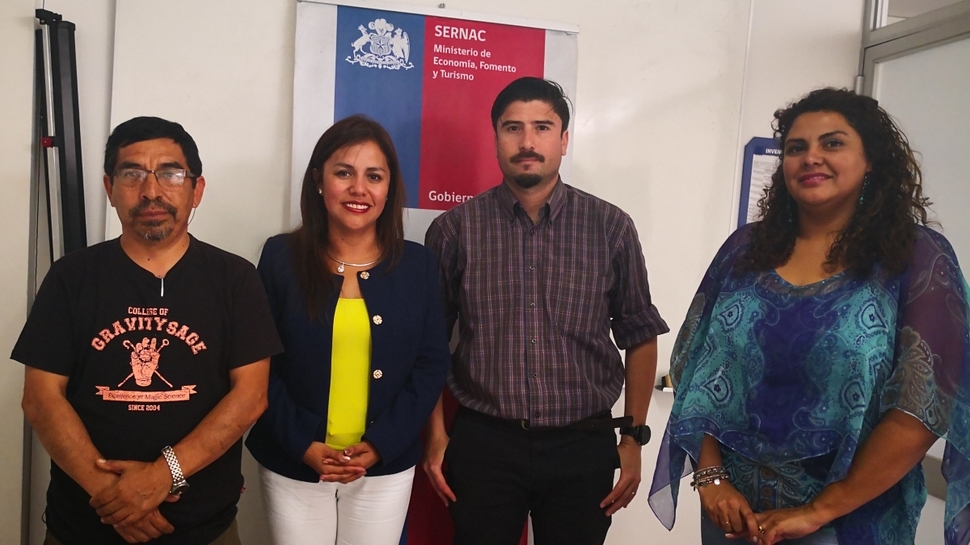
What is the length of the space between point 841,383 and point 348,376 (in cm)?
119

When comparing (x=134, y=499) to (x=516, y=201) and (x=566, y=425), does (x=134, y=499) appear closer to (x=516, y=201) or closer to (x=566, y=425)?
(x=566, y=425)

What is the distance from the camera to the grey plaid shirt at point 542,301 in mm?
1840

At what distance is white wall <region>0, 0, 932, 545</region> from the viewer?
2041mm

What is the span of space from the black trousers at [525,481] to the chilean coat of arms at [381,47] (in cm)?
130

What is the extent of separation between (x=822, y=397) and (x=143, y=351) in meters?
1.52

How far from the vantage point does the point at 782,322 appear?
1.37 metres

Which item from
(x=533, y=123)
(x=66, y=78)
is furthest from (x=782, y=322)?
(x=66, y=78)

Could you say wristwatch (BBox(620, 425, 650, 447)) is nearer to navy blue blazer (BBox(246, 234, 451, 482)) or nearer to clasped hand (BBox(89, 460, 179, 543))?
navy blue blazer (BBox(246, 234, 451, 482))

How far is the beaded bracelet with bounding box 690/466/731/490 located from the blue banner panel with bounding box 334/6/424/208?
4.43ft

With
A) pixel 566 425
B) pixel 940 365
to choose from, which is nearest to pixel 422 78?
pixel 566 425

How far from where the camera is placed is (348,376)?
1670mm

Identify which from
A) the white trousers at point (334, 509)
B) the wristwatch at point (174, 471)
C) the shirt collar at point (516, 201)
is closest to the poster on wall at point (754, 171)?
the shirt collar at point (516, 201)

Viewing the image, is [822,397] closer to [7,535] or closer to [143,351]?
[143,351]

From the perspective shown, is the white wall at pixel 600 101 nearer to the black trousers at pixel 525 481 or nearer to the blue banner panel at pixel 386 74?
the blue banner panel at pixel 386 74
